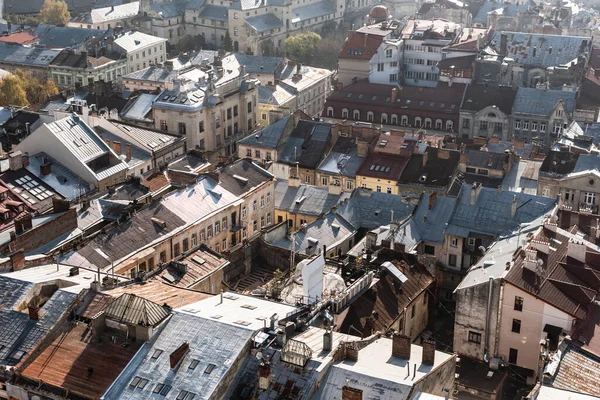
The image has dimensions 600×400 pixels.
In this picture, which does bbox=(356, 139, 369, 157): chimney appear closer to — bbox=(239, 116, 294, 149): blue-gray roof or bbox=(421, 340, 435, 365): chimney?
bbox=(239, 116, 294, 149): blue-gray roof

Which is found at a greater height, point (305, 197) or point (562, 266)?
point (562, 266)

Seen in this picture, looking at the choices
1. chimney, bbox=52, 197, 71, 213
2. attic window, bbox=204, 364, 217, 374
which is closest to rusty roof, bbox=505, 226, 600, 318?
attic window, bbox=204, 364, 217, 374

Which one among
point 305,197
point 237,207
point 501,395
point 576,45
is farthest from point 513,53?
point 501,395

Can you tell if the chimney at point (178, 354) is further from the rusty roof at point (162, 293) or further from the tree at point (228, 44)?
the tree at point (228, 44)

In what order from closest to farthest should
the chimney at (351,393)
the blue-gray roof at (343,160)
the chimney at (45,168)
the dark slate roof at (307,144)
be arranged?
1. the chimney at (351,393)
2. the chimney at (45,168)
3. the blue-gray roof at (343,160)
4. the dark slate roof at (307,144)

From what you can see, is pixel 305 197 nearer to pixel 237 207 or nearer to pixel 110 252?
pixel 237 207

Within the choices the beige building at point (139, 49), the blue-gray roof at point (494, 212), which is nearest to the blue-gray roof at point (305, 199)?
the blue-gray roof at point (494, 212)
